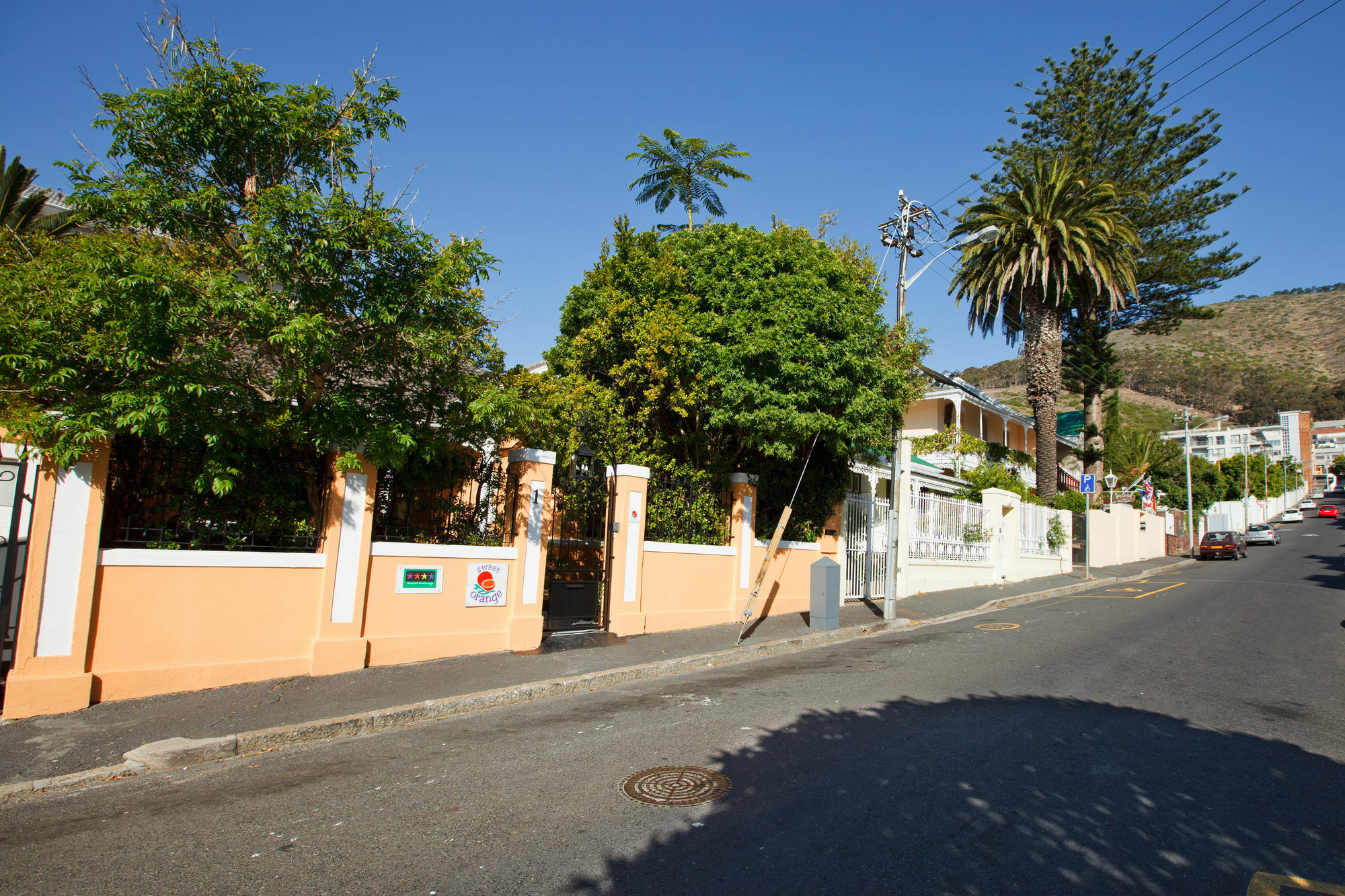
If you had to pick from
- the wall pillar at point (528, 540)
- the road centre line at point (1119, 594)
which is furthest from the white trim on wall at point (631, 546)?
the road centre line at point (1119, 594)

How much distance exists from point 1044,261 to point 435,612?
77.8 feet

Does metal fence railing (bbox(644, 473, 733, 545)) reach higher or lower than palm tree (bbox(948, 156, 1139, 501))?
lower

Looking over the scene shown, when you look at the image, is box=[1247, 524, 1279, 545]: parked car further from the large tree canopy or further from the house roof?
the large tree canopy

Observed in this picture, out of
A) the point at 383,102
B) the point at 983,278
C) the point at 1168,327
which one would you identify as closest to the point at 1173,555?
the point at 1168,327

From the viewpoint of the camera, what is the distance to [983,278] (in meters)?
26.3

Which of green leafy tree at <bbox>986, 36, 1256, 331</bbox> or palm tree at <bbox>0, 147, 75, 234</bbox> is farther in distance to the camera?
green leafy tree at <bbox>986, 36, 1256, 331</bbox>

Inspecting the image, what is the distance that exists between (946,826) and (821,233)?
53.5 feet

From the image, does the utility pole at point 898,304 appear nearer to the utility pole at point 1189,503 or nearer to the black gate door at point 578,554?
the black gate door at point 578,554

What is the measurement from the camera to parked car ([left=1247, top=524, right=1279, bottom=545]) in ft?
141

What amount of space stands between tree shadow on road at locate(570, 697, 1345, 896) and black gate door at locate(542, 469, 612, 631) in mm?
4841

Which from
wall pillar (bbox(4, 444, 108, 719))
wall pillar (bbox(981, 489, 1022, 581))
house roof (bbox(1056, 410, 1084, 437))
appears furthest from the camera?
house roof (bbox(1056, 410, 1084, 437))

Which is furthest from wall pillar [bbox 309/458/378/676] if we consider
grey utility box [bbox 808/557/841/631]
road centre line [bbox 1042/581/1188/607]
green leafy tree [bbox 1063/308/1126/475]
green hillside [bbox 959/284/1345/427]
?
green hillside [bbox 959/284/1345/427]

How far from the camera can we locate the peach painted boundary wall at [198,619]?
6703 millimetres

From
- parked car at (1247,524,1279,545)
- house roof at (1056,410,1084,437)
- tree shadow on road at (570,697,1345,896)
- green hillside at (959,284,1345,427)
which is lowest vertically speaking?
tree shadow on road at (570,697,1345,896)
